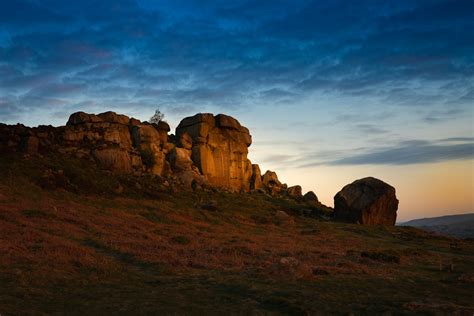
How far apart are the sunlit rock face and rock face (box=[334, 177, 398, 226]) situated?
26.2m

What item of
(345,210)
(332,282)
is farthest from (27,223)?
(345,210)

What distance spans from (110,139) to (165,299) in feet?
189

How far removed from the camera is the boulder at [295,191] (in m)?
98.8

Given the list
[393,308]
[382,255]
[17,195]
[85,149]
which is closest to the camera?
[393,308]

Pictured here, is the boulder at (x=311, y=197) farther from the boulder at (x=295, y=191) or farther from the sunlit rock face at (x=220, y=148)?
the sunlit rock face at (x=220, y=148)

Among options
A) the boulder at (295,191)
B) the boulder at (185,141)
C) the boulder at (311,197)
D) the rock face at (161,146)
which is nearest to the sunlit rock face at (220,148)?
the rock face at (161,146)

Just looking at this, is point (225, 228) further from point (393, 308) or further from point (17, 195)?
point (393, 308)

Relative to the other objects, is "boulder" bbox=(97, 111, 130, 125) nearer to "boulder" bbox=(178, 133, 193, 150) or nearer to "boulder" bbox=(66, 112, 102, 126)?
"boulder" bbox=(66, 112, 102, 126)

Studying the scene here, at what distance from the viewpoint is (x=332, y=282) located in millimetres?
17547

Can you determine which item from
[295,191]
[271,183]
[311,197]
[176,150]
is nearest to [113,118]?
[176,150]

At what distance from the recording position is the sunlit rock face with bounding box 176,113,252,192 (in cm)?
8281

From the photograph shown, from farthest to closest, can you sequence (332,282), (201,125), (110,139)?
(201,125), (110,139), (332,282)

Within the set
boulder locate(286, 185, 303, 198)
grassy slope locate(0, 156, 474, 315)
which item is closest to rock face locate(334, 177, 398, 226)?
grassy slope locate(0, 156, 474, 315)

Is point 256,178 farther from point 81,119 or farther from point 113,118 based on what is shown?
point 81,119
